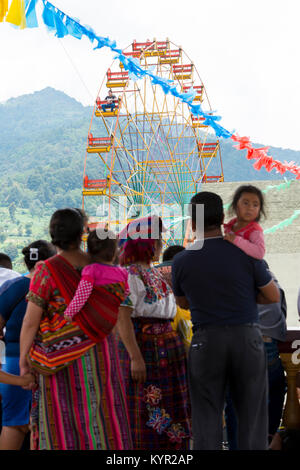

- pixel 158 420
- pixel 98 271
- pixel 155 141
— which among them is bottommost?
pixel 158 420

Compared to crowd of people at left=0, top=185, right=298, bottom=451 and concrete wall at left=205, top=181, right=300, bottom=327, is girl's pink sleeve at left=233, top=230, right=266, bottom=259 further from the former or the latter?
concrete wall at left=205, top=181, right=300, bottom=327

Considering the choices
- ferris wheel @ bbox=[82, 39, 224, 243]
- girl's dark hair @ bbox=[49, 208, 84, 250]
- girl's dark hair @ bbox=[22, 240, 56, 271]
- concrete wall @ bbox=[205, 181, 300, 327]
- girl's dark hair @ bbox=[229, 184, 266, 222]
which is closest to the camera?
girl's dark hair @ bbox=[49, 208, 84, 250]

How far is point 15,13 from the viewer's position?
424 centimetres

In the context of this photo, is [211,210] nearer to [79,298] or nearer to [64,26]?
[79,298]

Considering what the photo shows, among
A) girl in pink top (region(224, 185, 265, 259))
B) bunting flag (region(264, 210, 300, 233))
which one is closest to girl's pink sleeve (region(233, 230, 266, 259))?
girl in pink top (region(224, 185, 265, 259))

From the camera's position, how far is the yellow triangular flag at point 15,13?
419cm

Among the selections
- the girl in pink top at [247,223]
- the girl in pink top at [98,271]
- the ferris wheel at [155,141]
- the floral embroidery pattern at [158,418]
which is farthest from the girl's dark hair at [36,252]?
the ferris wheel at [155,141]

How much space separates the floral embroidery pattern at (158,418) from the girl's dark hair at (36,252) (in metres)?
0.88

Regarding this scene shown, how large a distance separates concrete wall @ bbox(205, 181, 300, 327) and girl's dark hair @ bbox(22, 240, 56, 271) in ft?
Result: 29.1

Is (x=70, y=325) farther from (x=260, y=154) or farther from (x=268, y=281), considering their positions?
(x=260, y=154)

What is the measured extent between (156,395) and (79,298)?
2.46ft

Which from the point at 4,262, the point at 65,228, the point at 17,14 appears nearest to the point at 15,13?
the point at 17,14

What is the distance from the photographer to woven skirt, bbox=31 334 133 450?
91.8 inches

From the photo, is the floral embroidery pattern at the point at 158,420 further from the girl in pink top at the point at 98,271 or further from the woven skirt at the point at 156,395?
the girl in pink top at the point at 98,271
